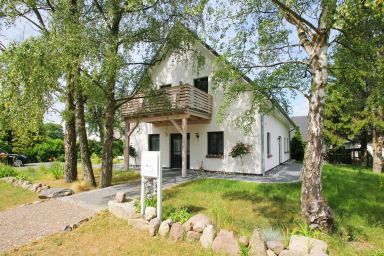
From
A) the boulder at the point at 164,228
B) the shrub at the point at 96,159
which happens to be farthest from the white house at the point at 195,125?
the boulder at the point at 164,228

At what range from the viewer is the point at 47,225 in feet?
23.3

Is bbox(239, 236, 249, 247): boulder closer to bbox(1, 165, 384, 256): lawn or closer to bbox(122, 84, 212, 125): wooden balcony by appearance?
bbox(1, 165, 384, 256): lawn

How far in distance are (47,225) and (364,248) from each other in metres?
7.10

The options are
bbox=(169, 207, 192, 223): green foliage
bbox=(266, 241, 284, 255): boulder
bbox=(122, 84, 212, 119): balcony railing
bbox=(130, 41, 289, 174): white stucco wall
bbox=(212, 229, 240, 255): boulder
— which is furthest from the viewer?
bbox=(130, 41, 289, 174): white stucco wall

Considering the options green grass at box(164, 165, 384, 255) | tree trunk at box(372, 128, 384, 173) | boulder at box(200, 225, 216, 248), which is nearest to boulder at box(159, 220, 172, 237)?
green grass at box(164, 165, 384, 255)

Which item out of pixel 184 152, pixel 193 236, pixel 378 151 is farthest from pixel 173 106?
pixel 378 151

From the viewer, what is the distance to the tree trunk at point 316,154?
607cm

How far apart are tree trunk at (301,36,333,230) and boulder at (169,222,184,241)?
2712 mm

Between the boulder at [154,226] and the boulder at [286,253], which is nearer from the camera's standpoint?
the boulder at [286,253]

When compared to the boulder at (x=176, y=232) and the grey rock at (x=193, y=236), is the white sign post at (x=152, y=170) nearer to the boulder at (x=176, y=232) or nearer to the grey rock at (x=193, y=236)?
the boulder at (x=176, y=232)

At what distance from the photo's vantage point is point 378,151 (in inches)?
736

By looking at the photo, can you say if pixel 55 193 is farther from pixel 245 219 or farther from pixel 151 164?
pixel 245 219

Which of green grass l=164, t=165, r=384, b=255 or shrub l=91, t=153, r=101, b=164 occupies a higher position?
shrub l=91, t=153, r=101, b=164

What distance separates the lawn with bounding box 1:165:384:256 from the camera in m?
5.55
